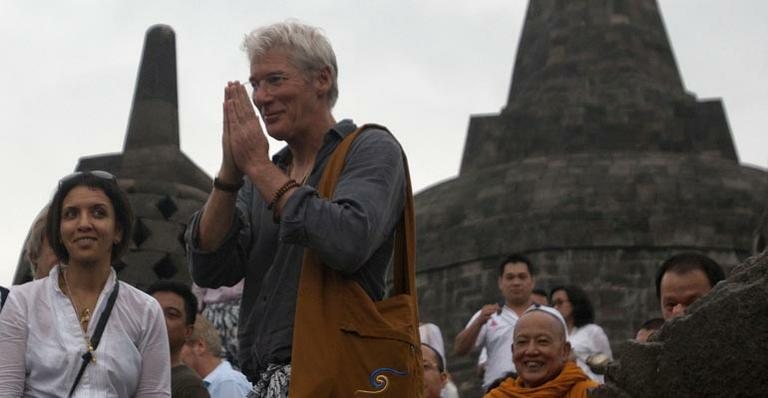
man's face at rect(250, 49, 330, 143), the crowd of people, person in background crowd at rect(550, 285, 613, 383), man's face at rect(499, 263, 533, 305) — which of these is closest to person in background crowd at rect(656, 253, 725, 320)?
the crowd of people

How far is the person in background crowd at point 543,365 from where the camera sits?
28.3ft

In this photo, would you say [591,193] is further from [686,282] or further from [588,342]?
[686,282]

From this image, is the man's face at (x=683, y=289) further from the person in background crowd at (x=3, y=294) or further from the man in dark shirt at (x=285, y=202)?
the person in background crowd at (x=3, y=294)

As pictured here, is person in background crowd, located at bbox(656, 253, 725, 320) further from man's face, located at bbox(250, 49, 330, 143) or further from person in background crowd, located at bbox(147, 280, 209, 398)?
man's face, located at bbox(250, 49, 330, 143)

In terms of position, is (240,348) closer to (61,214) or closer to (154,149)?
(61,214)

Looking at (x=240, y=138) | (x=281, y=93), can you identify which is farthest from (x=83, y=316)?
(x=281, y=93)

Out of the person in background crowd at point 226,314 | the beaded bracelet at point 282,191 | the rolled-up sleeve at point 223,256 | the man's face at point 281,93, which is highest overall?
the person in background crowd at point 226,314

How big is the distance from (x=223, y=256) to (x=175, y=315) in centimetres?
298

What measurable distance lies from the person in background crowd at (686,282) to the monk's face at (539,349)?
756 mm

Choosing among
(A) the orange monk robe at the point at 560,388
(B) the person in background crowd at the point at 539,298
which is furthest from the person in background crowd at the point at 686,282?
(B) the person in background crowd at the point at 539,298

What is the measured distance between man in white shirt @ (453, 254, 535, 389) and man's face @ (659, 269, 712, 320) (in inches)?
160

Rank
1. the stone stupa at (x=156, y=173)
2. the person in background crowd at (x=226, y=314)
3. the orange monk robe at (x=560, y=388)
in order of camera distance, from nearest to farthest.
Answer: the orange monk robe at (x=560, y=388), the person in background crowd at (x=226, y=314), the stone stupa at (x=156, y=173)

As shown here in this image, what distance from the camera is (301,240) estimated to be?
5613mm

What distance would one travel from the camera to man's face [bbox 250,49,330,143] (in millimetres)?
5996
